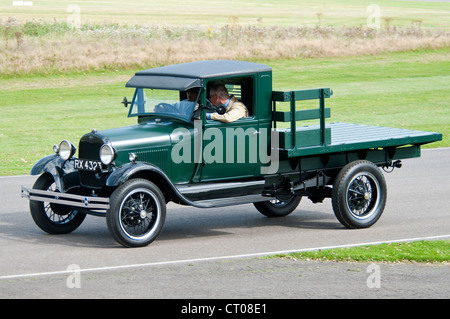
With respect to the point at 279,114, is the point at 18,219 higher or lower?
lower

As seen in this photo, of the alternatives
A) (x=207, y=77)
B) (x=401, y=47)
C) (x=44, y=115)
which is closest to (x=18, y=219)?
(x=207, y=77)

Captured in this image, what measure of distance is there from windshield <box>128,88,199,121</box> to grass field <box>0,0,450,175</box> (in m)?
5.39

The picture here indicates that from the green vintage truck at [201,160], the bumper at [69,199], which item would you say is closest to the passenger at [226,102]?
the green vintage truck at [201,160]

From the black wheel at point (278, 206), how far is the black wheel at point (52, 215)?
8.03ft

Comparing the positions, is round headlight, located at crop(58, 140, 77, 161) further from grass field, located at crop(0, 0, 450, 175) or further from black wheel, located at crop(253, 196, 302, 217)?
grass field, located at crop(0, 0, 450, 175)

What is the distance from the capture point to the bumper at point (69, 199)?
31.5 feet

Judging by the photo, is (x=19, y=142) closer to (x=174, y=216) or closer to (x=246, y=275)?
(x=174, y=216)

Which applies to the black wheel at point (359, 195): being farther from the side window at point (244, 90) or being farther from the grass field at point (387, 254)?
the side window at point (244, 90)

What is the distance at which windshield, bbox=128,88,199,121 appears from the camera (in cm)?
1038

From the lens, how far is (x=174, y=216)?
11.9 meters

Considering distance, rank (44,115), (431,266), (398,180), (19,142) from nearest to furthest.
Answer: (431,266) → (398,180) → (19,142) → (44,115)

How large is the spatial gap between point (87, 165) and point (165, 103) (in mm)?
1245

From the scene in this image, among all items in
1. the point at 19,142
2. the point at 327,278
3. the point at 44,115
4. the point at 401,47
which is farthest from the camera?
the point at 401,47

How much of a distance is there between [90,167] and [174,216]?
6.81ft
